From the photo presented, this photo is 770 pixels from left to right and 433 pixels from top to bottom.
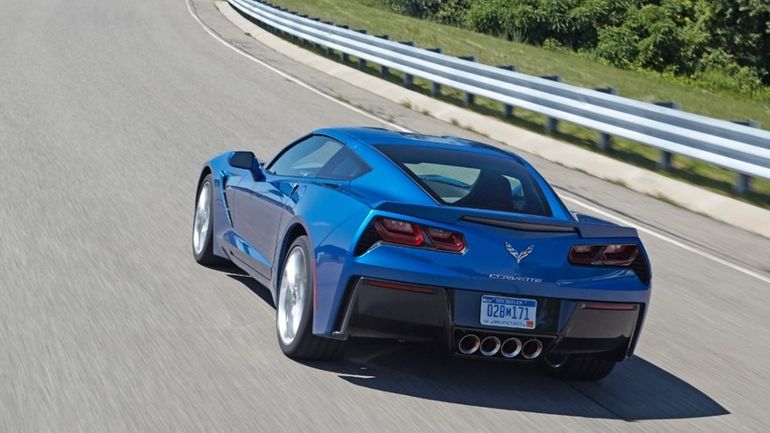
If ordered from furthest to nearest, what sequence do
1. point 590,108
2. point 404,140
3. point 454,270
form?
point 590,108, point 404,140, point 454,270

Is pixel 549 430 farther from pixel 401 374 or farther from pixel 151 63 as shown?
pixel 151 63

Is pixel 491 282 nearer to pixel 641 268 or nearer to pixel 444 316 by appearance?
pixel 444 316

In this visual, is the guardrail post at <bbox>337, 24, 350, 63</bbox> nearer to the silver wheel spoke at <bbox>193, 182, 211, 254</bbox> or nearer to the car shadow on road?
the silver wheel spoke at <bbox>193, 182, 211, 254</bbox>

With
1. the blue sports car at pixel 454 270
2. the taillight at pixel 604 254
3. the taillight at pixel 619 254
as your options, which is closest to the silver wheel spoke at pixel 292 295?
the blue sports car at pixel 454 270

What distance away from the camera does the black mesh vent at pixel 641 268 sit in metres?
6.55

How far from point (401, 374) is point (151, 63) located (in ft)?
62.1

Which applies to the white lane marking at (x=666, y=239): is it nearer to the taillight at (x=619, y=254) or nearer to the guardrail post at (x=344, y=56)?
the taillight at (x=619, y=254)

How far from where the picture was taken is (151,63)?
24.7m

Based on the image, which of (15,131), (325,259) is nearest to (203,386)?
(325,259)

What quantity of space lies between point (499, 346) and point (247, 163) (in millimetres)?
2400

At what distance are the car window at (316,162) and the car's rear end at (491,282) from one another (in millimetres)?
805

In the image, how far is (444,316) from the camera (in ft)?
20.2

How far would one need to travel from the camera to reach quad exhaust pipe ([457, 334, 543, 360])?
626 centimetres

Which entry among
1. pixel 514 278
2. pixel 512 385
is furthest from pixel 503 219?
pixel 512 385
